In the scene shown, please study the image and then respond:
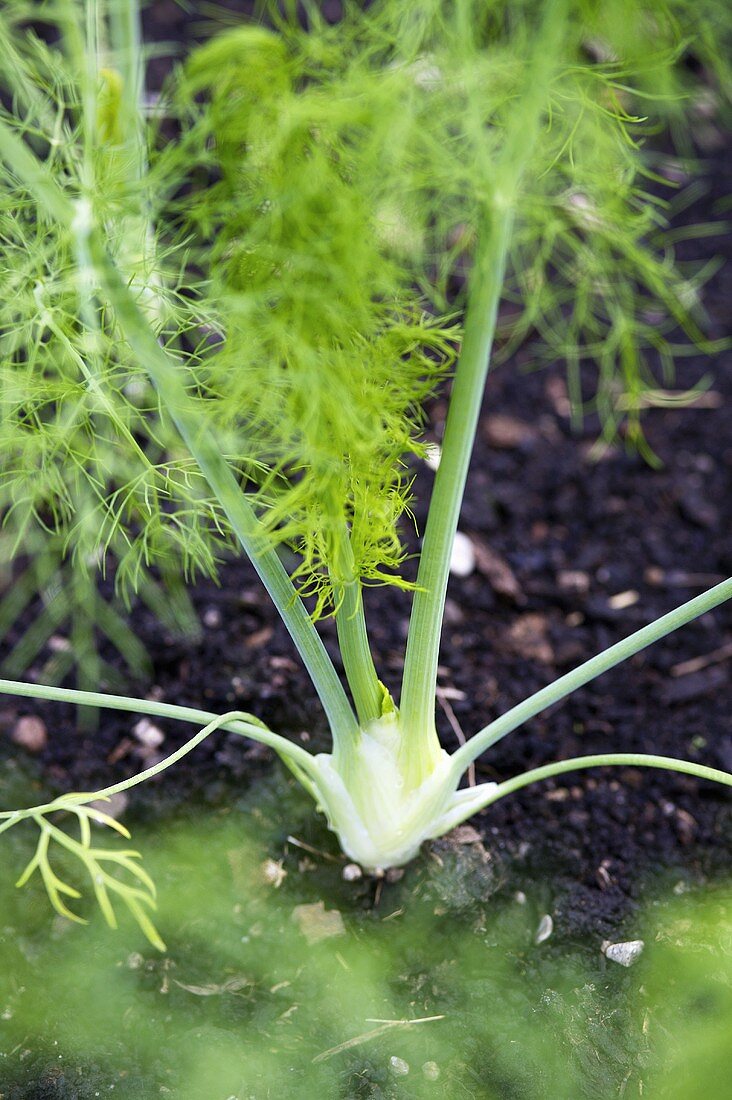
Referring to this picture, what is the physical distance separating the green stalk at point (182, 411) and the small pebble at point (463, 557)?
1.11 feet

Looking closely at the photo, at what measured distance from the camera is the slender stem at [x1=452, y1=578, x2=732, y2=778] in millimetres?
554

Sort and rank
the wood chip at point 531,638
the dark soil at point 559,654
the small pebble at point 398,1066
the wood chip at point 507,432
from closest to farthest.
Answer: the small pebble at point 398,1066, the dark soil at point 559,654, the wood chip at point 531,638, the wood chip at point 507,432

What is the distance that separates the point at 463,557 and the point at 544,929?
1.22 ft

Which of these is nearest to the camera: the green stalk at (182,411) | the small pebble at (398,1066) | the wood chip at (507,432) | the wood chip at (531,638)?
the green stalk at (182,411)

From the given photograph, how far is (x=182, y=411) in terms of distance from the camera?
1.72 feet

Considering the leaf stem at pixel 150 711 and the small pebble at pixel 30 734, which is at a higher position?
the leaf stem at pixel 150 711

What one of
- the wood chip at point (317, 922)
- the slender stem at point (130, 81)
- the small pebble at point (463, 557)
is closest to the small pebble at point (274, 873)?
the wood chip at point (317, 922)

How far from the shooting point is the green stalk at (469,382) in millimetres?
527

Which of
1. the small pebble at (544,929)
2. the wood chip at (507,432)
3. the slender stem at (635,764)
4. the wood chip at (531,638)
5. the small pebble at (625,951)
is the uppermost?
the slender stem at (635,764)

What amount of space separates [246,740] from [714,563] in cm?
53

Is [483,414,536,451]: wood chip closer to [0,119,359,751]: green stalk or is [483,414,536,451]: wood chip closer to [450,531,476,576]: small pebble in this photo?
[450,531,476,576]: small pebble

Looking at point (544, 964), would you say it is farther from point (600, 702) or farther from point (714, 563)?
point (714, 563)

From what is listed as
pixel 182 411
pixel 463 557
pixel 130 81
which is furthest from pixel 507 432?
pixel 182 411

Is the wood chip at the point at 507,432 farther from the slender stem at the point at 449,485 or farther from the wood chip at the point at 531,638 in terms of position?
the slender stem at the point at 449,485
